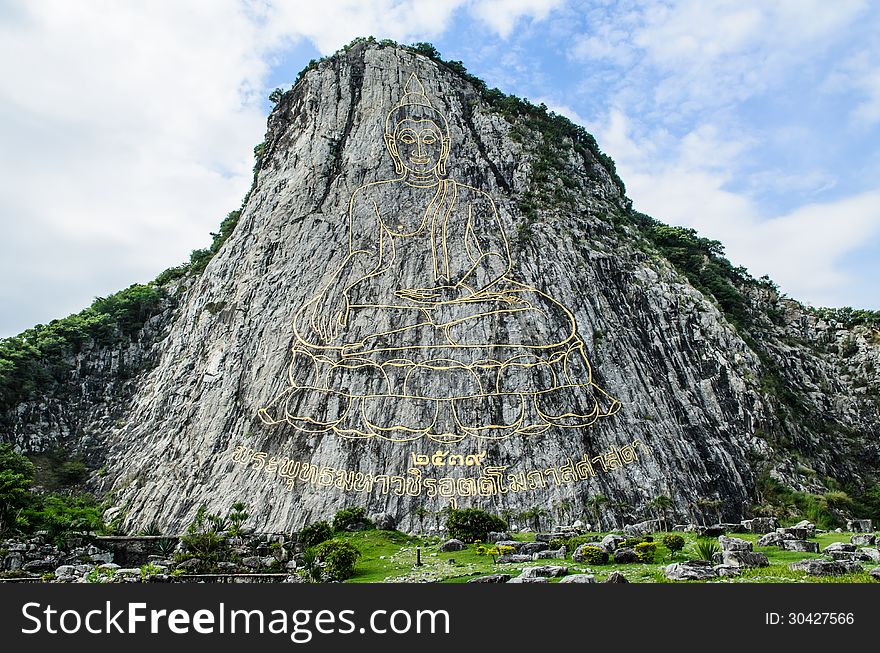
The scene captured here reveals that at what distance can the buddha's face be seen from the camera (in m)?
35.8

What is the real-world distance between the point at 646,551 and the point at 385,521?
1145 centimetres

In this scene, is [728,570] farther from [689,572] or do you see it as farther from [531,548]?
[531,548]

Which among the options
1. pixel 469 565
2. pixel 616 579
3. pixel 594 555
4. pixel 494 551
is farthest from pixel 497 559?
pixel 616 579

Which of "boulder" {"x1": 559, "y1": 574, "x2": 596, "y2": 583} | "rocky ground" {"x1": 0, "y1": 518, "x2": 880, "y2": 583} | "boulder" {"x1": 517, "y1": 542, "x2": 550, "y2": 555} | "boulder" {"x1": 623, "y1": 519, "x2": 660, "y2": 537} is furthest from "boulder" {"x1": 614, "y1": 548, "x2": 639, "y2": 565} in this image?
"boulder" {"x1": 623, "y1": 519, "x2": 660, "y2": 537}

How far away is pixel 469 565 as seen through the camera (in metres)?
16.2

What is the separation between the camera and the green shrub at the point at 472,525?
21047 mm

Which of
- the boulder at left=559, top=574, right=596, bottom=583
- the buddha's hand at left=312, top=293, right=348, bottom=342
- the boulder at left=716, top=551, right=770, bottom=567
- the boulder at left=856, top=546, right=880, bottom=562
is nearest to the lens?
the boulder at left=559, top=574, right=596, bottom=583

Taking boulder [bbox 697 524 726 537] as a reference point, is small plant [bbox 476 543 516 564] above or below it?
below

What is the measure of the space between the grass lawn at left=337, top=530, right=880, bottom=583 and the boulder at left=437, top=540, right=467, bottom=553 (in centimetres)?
22

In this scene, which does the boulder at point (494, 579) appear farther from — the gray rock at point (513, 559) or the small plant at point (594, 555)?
the gray rock at point (513, 559)

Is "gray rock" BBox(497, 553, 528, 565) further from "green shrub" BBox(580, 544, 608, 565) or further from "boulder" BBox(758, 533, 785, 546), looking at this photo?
"boulder" BBox(758, 533, 785, 546)

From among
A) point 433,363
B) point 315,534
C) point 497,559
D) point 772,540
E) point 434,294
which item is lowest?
point 497,559

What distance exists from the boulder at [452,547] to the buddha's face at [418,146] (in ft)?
73.9

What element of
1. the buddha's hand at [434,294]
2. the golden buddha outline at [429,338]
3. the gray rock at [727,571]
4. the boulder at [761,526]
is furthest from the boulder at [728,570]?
the buddha's hand at [434,294]
